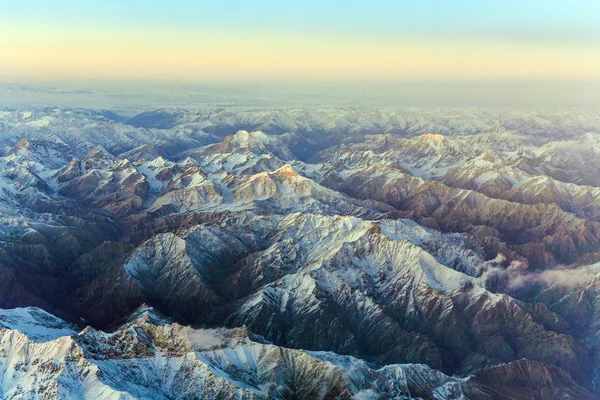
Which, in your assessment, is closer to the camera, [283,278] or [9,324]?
[9,324]

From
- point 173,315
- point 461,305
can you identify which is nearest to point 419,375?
point 461,305

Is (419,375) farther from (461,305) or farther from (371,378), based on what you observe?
(461,305)

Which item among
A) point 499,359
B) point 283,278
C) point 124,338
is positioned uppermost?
point 124,338

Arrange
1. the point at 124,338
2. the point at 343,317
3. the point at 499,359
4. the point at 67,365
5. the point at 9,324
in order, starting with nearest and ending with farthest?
the point at 67,365 < the point at 124,338 < the point at 9,324 < the point at 499,359 < the point at 343,317

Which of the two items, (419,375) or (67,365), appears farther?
(419,375)

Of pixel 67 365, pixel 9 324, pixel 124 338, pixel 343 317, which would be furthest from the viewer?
pixel 343 317

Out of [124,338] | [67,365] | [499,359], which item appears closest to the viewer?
[67,365]

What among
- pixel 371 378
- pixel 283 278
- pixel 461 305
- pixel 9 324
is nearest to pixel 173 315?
pixel 283 278

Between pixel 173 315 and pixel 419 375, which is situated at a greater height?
pixel 419 375

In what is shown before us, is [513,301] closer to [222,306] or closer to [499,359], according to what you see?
[499,359]
